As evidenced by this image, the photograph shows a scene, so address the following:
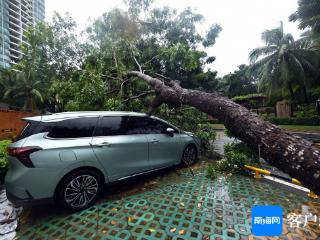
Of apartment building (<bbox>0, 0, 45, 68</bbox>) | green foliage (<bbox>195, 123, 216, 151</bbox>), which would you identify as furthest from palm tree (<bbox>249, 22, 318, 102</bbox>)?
apartment building (<bbox>0, 0, 45, 68</bbox>)

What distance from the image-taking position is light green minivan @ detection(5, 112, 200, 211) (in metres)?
2.60

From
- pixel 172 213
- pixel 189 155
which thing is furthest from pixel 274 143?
pixel 189 155

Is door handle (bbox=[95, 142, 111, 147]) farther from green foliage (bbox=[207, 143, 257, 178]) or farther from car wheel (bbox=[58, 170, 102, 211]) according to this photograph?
green foliage (bbox=[207, 143, 257, 178])

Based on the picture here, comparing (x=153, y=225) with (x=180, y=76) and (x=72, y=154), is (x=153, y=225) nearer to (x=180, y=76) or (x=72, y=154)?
(x=72, y=154)

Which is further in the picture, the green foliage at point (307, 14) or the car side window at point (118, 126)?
the green foliage at point (307, 14)

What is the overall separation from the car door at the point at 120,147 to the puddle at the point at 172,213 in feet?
1.55

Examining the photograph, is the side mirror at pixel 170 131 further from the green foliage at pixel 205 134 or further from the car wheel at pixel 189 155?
the green foliage at pixel 205 134

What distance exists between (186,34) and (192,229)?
13.6m

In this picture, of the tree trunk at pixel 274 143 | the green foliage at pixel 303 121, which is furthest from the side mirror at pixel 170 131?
the green foliage at pixel 303 121

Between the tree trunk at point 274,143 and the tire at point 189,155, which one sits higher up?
the tree trunk at point 274,143

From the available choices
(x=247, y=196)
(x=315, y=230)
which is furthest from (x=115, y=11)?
(x=315, y=230)

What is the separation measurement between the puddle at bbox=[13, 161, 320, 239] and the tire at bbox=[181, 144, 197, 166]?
3.41ft

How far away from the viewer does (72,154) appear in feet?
9.36

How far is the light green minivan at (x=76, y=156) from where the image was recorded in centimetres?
260
